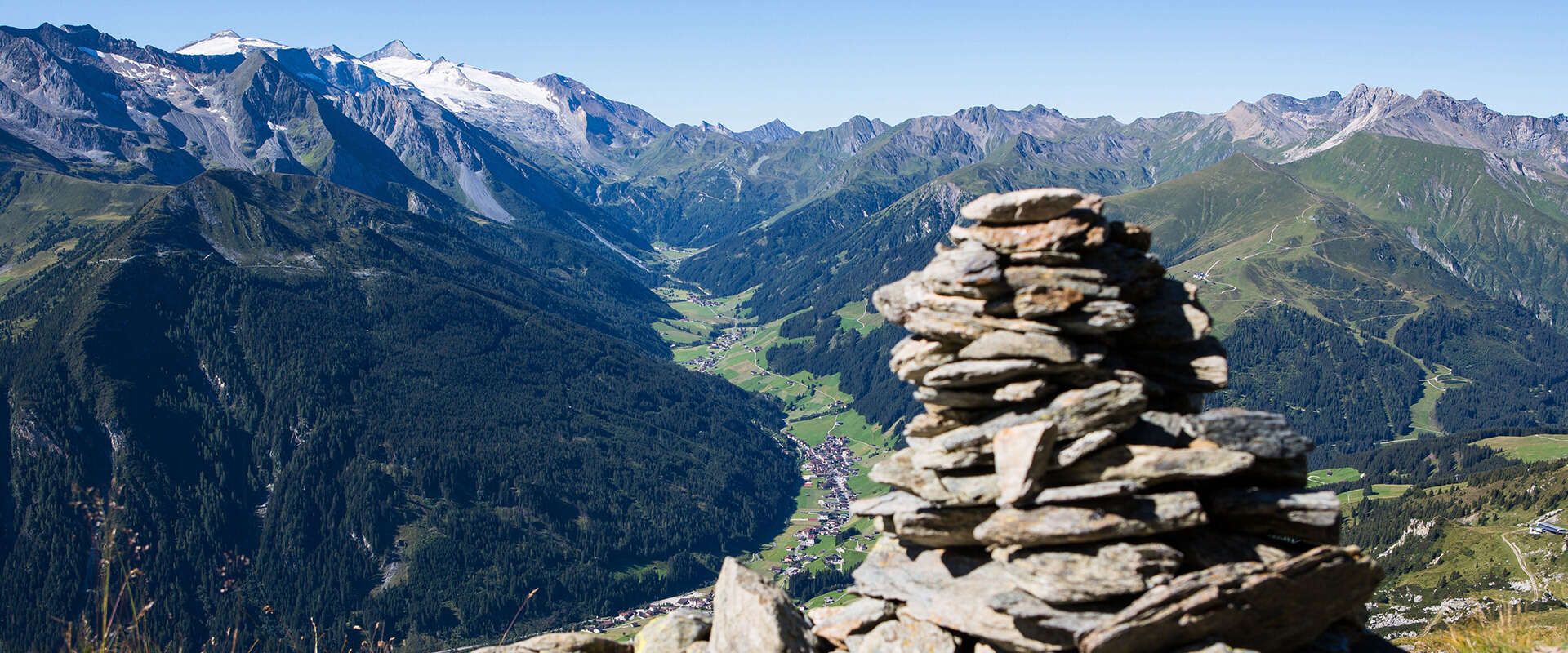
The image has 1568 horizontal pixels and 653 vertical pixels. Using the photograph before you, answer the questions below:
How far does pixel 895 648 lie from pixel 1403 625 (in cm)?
12172

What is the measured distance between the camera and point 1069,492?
56.0 ft

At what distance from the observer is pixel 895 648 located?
18625 millimetres

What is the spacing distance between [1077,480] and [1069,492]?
0.90m

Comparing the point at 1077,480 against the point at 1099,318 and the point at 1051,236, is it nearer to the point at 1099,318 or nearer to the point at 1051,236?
the point at 1099,318

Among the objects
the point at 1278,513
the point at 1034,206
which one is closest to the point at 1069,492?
the point at 1278,513

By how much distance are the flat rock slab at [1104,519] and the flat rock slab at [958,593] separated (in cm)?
135

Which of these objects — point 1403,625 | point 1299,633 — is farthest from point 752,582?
point 1403,625

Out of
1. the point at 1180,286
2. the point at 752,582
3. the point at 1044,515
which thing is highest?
the point at 1180,286

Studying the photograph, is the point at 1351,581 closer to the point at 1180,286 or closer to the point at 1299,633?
the point at 1299,633

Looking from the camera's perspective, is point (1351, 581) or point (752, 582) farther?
point (752, 582)

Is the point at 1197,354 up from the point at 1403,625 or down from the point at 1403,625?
up

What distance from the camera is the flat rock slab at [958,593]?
1697 cm

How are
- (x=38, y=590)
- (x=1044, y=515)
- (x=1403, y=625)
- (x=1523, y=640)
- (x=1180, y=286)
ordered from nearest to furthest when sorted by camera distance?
(x=1044, y=515) < (x=1523, y=640) < (x=1180, y=286) < (x=1403, y=625) < (x=38, y=590)

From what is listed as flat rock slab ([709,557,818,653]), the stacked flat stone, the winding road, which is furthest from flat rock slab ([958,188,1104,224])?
the winding road
